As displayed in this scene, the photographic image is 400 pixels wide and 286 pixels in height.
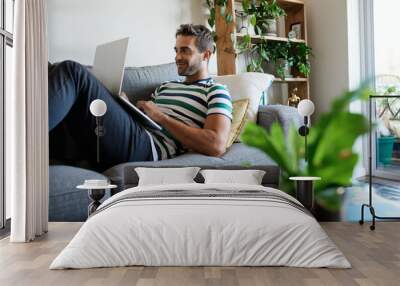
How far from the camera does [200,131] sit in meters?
3.05

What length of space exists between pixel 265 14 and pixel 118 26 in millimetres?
922

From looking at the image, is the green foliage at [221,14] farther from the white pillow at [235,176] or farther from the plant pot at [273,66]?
the white pillow at [235,176]

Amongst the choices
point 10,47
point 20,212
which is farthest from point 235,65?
point 20,212

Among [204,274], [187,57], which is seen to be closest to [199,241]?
[204,274]

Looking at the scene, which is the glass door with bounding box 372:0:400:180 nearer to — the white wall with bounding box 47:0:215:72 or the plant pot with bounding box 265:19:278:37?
the plant pot with bounding box 265:19:278:37

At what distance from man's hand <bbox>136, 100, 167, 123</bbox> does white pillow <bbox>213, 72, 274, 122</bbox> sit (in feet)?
1.21

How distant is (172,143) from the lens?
305 centimetres

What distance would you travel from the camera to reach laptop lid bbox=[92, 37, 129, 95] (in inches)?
117

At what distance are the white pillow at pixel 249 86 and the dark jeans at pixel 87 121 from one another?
21.0 inches

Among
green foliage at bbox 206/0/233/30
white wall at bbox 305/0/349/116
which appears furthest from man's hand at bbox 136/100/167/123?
white wall at bbox 305/0/349/116

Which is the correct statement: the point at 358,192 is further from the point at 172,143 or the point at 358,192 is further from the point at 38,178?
the point at 38,178

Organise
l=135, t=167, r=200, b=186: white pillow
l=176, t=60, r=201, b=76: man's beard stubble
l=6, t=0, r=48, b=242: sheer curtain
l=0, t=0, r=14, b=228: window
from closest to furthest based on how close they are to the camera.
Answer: l=6, t=0, r=48, b=242: sheer curtain → l=0, t=0, r=14, b=228: window → l=135, t=167, r=200, b=186: white pillow → l=176, t=60, r=201, b=76: man's beard stubble

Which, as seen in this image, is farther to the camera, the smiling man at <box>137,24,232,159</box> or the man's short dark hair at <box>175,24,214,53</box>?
the man's short dark hair at <box>175,24,214,53</box>

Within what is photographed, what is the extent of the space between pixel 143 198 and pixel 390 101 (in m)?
1.26
